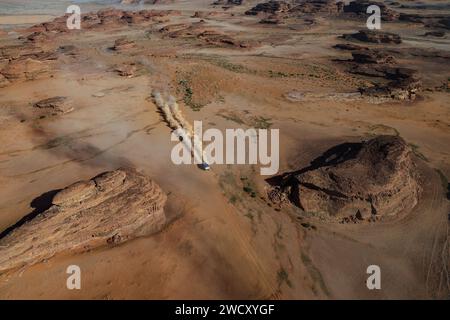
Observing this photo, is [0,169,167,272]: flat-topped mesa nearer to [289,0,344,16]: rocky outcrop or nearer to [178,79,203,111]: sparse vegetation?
[178,79,203,111]: sparse vegetation

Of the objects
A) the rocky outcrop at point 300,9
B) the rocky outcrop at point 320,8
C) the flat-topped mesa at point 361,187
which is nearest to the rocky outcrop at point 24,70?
the flat-topped mesa at point 361,187

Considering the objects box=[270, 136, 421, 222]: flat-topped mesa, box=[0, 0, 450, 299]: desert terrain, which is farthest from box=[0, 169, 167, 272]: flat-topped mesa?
box=[270, 136, 421, 222]: flat-topped mesa

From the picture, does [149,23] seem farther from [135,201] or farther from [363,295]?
[363,295]

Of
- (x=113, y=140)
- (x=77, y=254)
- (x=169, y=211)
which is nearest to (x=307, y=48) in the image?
(x=113, y=140)

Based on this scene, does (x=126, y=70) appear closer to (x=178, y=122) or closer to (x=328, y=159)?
(x=178, y=122)

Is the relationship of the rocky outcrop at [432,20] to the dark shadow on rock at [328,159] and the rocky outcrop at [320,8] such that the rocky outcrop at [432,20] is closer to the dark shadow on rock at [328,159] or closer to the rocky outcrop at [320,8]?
the rocky outcrop at [320,8]

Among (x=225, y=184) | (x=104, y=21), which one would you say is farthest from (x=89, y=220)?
(x=104, y=21)
